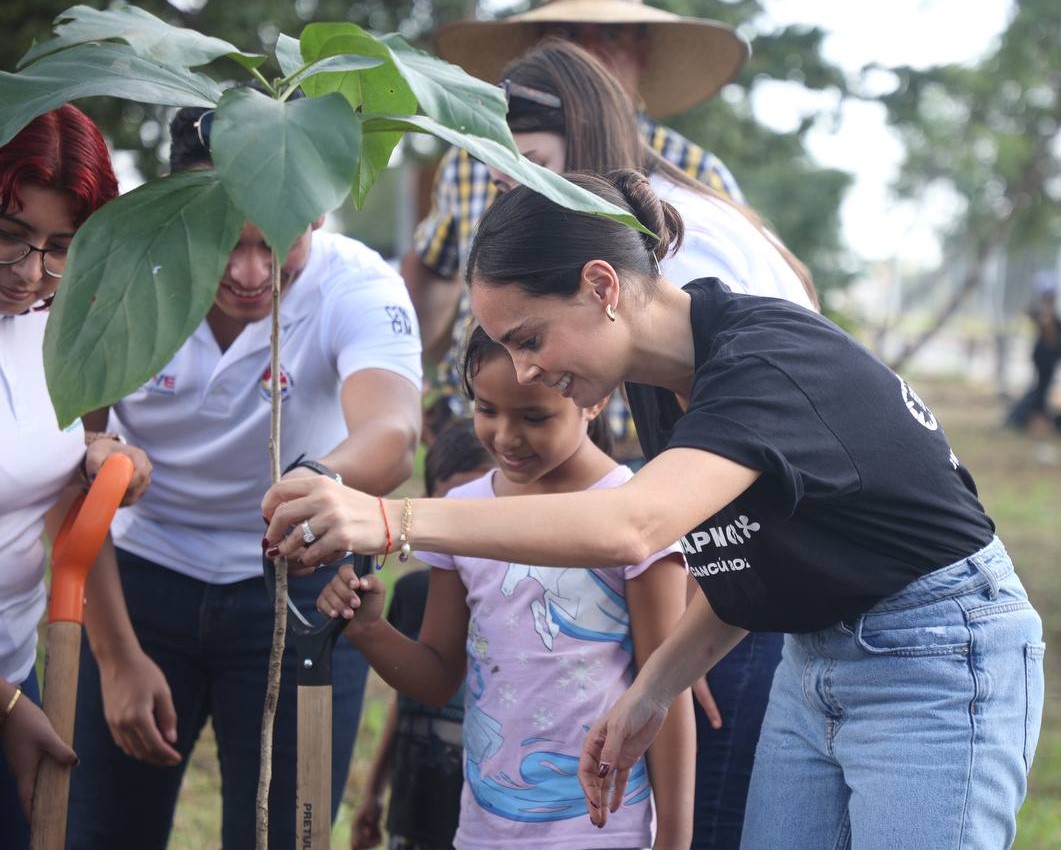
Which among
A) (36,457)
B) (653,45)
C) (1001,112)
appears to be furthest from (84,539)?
(1001,112)

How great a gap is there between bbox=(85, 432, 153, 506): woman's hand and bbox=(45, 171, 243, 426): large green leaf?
0.73 m

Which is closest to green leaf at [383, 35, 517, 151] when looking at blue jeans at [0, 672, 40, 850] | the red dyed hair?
the red dyed hair

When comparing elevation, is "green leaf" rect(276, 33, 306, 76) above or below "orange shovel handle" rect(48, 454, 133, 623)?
above

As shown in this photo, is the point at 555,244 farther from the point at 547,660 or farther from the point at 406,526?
the point at 547,660

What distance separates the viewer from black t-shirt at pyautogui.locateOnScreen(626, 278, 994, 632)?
1475 mm

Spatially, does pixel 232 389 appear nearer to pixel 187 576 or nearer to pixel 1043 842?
pixel 187 576

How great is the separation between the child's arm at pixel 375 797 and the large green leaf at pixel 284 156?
173 centimetres

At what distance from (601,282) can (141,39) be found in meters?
0.64

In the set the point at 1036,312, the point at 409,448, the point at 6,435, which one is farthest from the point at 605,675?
the point at 1036,312

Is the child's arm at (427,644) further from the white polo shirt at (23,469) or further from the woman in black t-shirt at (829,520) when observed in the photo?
the white polo shirt at (23,469)

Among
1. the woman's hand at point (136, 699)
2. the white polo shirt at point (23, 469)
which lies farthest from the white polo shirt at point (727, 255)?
the woman's hand at point (136, 699)

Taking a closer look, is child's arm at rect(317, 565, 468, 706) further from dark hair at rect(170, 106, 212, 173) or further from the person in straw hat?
the person in straw hat

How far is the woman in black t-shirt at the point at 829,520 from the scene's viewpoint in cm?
153

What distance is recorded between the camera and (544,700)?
2047 mm
